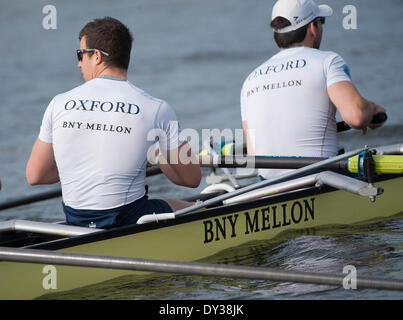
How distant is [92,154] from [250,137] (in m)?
1.68

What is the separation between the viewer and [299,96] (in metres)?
5.55

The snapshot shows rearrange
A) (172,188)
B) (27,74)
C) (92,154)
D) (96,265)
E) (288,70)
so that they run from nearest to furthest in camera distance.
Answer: (96,265) → (92,154) → (288,70) → (172,188) → (27,74)

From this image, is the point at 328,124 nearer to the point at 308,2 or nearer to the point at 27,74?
the point at 308,2

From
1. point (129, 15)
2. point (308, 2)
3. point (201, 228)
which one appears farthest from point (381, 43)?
point (201, 228)

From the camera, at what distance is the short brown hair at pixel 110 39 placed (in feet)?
15.1

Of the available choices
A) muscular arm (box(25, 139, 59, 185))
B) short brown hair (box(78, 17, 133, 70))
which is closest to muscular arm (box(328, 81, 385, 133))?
short brown hair (box(78, 17, 133, 70))

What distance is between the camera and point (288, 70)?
5570 millimetres

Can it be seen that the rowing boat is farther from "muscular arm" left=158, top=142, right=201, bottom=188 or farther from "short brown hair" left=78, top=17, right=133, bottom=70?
"short brown hair" left=78, top=17, right=133, bottom=70

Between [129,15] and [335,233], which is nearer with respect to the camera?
[335,233]

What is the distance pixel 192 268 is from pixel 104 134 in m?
0.98

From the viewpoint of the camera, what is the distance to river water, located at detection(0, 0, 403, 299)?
5.16 m

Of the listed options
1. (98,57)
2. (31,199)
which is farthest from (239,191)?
(31,199)

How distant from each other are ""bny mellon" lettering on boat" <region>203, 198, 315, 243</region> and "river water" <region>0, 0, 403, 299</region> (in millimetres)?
146

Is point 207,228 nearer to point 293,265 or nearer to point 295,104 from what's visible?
point 293,265
